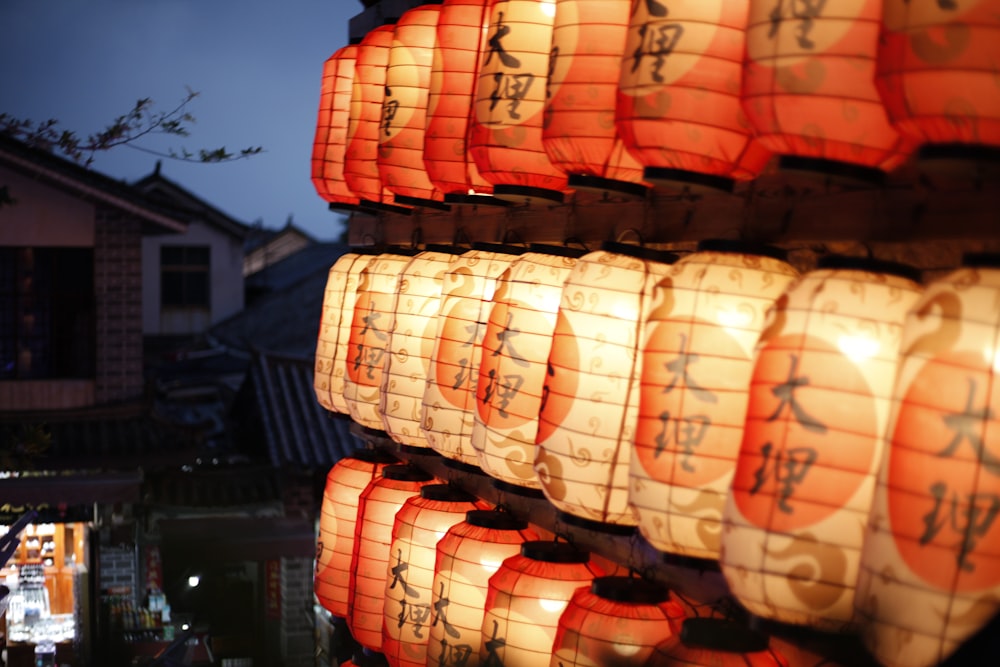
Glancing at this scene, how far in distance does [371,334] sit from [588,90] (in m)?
2.19

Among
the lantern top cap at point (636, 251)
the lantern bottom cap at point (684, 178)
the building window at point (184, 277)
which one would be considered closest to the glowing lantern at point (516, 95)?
the lantern top cap at point (636, 251)

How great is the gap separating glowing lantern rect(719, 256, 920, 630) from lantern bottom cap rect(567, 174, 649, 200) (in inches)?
43.6

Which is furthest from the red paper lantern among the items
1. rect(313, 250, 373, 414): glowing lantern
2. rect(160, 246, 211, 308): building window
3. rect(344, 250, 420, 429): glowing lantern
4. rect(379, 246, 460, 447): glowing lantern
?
rect(160, 246, 211, 308): building window

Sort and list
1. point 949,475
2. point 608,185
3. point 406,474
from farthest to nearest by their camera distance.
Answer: point 406,474, point 608,185, point 949,475

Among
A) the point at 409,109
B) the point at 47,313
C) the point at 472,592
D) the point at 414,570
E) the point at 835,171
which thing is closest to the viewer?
the point at 835,171

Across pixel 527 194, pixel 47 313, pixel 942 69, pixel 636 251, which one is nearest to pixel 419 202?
pixel 527 194

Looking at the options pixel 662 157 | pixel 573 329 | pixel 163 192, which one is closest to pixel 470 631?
pixel 573 329

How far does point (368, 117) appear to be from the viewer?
571cm

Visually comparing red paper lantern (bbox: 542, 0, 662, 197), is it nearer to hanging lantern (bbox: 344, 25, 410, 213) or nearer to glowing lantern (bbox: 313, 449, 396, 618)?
hanging lantern (bbox: 344, 25, 410, 213)

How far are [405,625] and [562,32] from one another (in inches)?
102

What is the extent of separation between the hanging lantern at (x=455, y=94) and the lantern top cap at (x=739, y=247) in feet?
5.48

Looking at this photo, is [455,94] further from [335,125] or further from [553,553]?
[553,553]

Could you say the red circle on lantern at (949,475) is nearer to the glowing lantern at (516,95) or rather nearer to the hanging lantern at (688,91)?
the hanging lantern at (688,91)

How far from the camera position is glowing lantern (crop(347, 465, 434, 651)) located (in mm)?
5340
